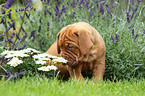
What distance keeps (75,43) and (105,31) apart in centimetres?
159

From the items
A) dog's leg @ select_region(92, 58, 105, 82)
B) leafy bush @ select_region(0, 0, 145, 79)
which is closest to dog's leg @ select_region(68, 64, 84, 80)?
dog's leg @ select_region(92, 58, 105, 82)

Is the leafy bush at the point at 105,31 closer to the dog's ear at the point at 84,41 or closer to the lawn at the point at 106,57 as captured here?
the lawn at the point at 106,57

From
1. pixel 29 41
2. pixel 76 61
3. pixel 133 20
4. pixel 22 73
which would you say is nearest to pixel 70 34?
pixel 76 61

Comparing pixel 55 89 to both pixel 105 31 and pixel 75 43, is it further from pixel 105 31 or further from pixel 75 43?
pixel 105 31

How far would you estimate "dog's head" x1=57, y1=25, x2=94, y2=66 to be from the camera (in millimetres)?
3228

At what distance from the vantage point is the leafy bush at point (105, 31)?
4.23 metres

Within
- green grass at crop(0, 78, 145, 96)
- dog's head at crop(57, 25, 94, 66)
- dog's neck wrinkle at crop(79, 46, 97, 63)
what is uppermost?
dog's head at crop(57, 25, 94, 66)

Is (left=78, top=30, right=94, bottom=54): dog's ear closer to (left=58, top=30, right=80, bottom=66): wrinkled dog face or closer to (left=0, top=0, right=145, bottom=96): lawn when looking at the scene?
(left=58, top=30, right=80, bottom=66): wrinkled dog face

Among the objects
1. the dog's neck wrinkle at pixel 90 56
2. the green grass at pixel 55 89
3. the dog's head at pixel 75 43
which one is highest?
the dog's head at pixel 75 43

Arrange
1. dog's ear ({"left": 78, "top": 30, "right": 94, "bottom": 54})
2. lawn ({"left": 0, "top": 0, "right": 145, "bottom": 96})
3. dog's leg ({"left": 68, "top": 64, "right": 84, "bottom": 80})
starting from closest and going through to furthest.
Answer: lawn ({"left": 0, "top": 0, "right": 145, "bottom": 96}) → dog's ear ({"left": 78, "top": 30, "right": 94, "bottom": 54}) → dog's leg ({"left": 68, "top": 64, "right": 84, "bottom": 80})

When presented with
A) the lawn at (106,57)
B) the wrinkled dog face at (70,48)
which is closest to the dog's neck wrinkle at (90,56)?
the wrinkled dog face at (70,48)

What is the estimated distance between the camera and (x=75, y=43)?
3279 millimetres

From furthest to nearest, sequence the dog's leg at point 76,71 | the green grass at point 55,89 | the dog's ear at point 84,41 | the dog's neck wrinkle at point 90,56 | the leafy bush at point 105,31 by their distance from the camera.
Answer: the leafy bush at point 105,31 < the dog's leg at point 76,71 < the dog's neck wrinkle at point 90,56 < the dog's ear at point 84,41 < the green grass at point 55,89

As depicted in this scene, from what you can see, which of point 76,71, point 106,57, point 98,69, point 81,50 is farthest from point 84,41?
point 106,57
